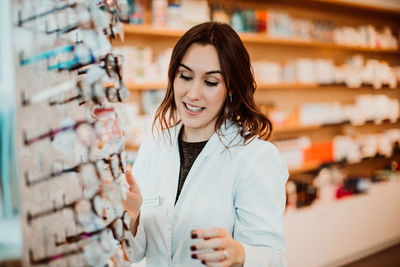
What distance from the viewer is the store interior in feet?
2.36

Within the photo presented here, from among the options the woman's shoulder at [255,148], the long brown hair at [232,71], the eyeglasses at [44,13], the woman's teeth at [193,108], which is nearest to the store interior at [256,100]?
the eyeglasses at [44,13]

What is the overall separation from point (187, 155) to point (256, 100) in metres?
3.09

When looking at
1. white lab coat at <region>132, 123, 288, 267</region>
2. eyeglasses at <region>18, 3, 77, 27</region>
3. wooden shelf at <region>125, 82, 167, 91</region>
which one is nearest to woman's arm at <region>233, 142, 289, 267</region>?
white lab coat at <region>132, 123, 288, 267</region>

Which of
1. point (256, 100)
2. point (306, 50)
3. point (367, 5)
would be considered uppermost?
point (367, 5)

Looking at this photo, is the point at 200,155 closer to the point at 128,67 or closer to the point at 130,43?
the point at 128,67

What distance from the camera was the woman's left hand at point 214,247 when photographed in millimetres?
1044

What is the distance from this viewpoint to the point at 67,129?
2.57 ft

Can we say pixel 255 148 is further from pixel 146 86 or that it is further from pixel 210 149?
pixel 146 86

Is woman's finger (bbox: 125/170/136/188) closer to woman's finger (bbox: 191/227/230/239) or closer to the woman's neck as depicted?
woman's finger (bbox: 191/227/230/239)

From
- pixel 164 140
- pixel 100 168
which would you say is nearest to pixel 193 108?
pixel 164 140

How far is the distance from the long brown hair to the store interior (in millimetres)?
358

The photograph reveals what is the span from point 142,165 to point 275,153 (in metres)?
0.59

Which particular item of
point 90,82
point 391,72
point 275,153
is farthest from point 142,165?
point 391,72

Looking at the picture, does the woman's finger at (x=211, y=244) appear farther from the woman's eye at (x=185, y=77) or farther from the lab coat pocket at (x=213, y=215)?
the woman's eye at (x=185, y=77)
